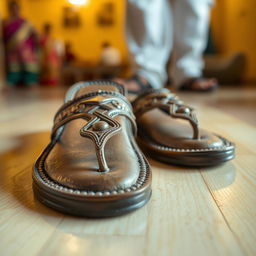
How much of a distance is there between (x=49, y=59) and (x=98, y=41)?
3.59ft

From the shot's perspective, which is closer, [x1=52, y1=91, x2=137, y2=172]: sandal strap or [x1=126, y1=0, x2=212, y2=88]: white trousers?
[x1=52, y1=91, x2=137, y2=172]: sandal strap

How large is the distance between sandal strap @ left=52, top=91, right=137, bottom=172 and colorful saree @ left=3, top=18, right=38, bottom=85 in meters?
3.35

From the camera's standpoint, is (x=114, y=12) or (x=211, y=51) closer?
(x=211, y=51)

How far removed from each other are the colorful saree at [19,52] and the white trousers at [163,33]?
2.42m

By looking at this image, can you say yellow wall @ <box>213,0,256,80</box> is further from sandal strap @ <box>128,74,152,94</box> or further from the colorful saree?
the colorful saree

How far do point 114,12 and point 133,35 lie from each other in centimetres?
376

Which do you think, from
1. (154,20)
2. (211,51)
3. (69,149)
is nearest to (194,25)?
(154,20)

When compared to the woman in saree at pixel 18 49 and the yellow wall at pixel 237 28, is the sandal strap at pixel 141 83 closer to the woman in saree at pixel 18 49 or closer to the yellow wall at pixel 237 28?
the yellow wall at pixel 237 28

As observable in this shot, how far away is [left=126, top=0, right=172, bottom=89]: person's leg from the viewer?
127 centimetres

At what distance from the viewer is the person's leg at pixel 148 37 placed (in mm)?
1271

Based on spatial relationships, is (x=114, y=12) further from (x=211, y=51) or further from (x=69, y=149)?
(x=69, y=149)

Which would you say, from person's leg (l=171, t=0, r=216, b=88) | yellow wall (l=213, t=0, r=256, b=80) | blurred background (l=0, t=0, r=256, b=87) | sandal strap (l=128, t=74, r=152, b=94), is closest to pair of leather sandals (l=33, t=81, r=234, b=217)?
sandal strap (l=128, t=74, r=152, b=94)

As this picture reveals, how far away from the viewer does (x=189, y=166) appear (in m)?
0.48

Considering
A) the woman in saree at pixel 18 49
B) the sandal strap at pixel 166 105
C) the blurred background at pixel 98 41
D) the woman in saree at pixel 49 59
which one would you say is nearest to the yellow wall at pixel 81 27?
the blurred background at pixel 98 41
